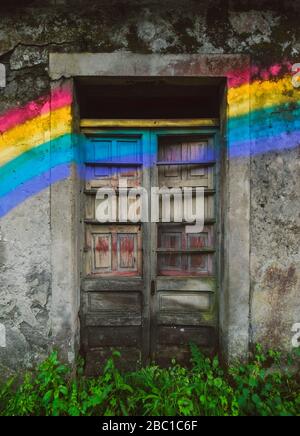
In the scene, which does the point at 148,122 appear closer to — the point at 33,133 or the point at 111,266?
the point at 33,133

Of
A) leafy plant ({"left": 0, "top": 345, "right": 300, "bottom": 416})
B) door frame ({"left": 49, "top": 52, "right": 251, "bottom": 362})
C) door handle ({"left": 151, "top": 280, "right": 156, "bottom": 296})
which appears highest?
door frame ({"left": 49, "top": 52, "right": 251, "bottom": 362})

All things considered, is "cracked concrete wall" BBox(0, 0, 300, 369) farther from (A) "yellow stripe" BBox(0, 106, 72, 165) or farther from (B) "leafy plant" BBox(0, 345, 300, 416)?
(B) "leafy plant" BBox(0, 345, 300, 416)

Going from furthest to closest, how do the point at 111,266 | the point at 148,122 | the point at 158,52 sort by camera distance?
the point at 111,266 → the point at 148,122 → the point at 158,52

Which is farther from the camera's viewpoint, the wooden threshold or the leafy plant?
the wooden threshold

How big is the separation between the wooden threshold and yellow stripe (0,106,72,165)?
0.79 ft

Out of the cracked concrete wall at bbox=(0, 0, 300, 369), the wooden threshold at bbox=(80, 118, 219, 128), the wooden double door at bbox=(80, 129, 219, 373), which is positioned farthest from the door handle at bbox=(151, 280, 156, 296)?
the wooden threshold at bbox=(80, 118, 219, 128)

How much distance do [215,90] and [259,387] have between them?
2577 millimetres

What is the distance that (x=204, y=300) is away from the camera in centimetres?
295

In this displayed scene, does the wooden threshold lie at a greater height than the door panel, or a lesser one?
greater

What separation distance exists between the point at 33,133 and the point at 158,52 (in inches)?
49.2

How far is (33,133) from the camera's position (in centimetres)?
271

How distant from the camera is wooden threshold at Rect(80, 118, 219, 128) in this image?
288cm

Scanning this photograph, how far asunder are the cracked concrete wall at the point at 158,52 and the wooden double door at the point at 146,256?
0.40 meters

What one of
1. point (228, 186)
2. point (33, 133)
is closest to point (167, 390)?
point (228, 186)
